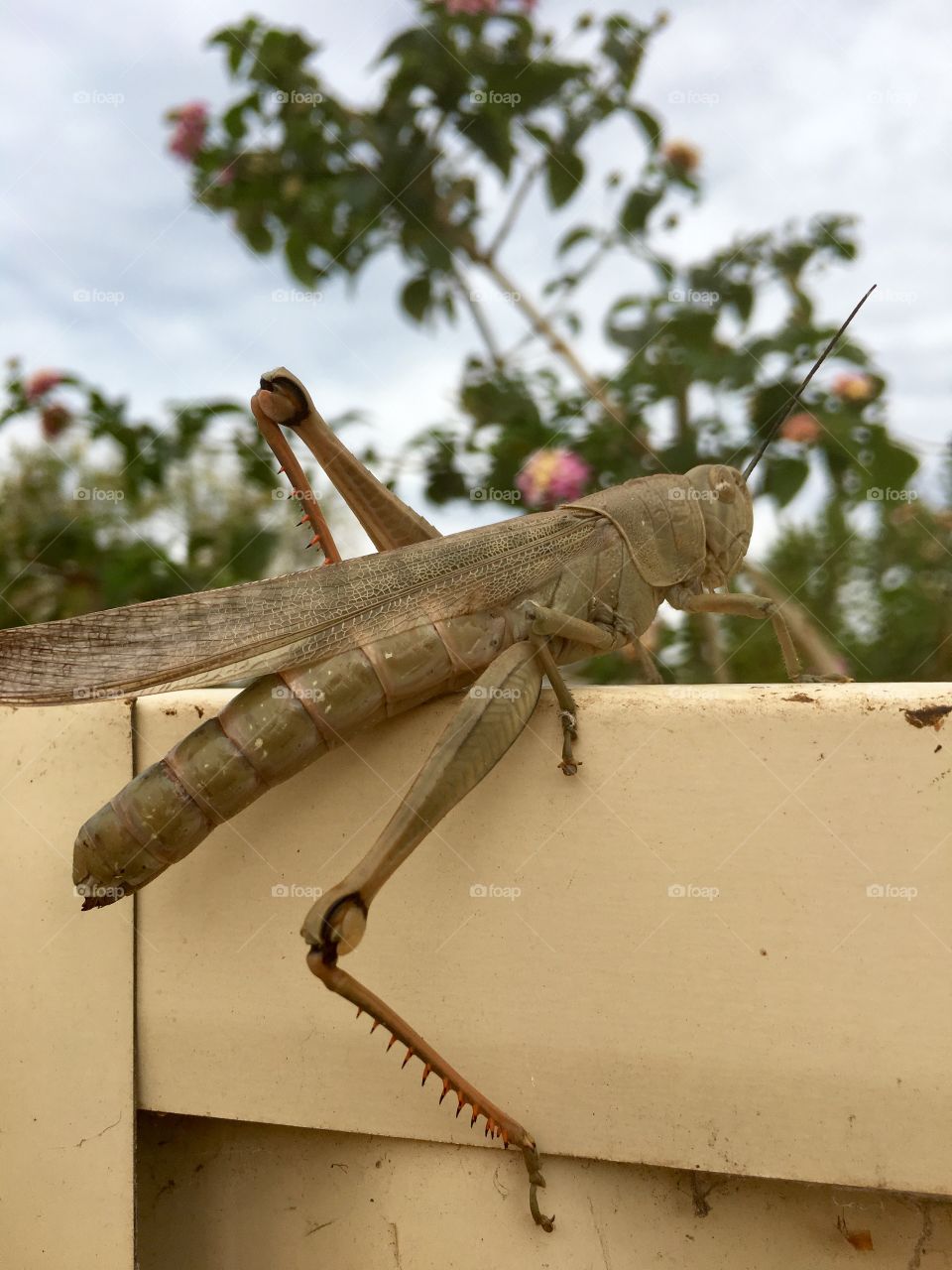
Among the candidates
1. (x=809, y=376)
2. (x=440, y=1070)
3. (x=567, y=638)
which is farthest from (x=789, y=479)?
(x=440, y=1070)

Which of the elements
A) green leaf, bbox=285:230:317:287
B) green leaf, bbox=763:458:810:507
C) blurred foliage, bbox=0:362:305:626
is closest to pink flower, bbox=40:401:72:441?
blurred foliage, bbox=0:362:305:626

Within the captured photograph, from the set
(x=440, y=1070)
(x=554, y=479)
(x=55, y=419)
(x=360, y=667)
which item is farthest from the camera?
(x=55, y=419)

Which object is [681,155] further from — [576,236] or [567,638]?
[567,638]

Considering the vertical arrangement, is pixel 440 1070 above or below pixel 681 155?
below

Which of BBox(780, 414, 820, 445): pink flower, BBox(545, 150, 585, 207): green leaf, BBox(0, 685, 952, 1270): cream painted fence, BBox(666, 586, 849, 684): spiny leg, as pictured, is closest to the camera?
BBox(0, 685, 952, 1270): cream painted fence

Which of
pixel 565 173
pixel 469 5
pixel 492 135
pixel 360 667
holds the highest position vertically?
pixel 469 5

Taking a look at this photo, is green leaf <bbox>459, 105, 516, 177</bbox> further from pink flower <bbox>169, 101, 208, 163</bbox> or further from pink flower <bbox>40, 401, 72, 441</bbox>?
pink flower <bbox>40, 401, 72, 441</bbox>
